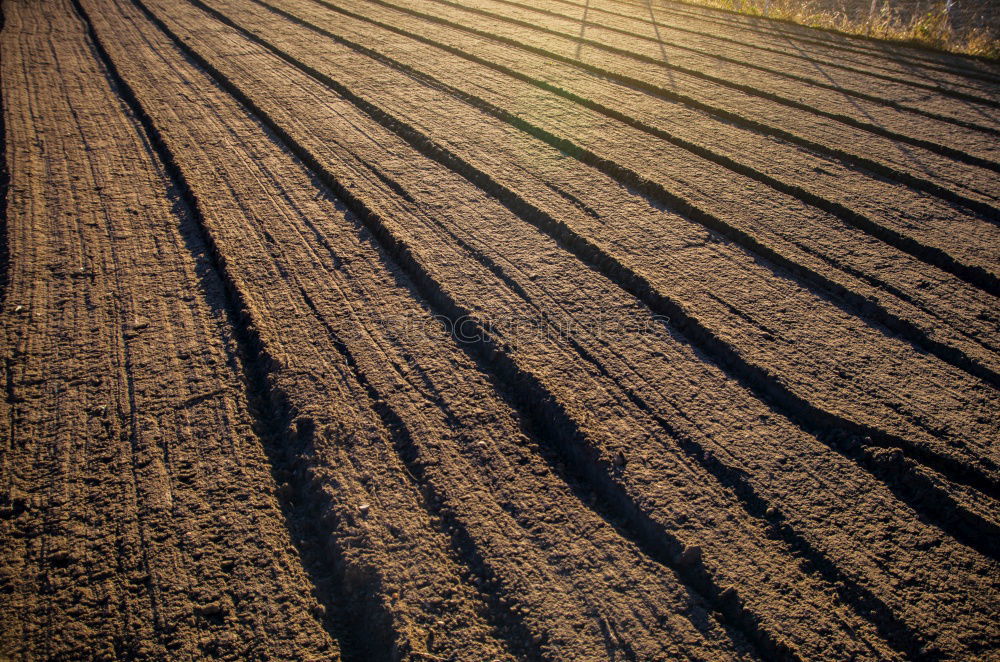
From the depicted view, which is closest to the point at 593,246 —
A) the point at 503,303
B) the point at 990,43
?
Answer: the point at 503,303

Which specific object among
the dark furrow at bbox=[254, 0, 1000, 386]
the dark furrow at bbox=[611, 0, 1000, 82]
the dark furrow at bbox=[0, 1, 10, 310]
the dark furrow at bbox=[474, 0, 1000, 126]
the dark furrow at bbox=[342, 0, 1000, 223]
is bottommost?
the dark furrow at bbox=[0, 1, 10, 310]

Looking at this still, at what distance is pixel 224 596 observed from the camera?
1646mm

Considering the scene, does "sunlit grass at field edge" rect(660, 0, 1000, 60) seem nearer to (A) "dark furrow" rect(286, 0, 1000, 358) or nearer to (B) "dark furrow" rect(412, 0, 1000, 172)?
(B) "dark furrow" rect(412, 0, 1000, 172)

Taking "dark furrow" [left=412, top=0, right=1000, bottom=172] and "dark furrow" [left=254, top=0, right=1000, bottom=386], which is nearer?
"dark furrow" [left=254, top=0, right=1000, bottom=386]

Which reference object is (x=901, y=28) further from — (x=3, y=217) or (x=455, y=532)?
(x=3, y=217)

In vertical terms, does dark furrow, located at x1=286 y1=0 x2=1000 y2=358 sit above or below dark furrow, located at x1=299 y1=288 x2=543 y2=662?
above

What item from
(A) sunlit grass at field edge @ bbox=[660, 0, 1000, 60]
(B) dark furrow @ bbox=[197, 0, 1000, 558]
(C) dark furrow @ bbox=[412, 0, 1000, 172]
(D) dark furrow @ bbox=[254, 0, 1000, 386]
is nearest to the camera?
(B) dark furrow @ bbox=[197, 0, 1000, 558]

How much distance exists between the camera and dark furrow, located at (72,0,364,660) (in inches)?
65.0

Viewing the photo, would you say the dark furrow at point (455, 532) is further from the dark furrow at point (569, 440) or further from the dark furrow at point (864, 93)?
the dark furrow at point (864, 93)

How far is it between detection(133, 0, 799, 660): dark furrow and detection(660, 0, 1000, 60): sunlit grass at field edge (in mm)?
8727

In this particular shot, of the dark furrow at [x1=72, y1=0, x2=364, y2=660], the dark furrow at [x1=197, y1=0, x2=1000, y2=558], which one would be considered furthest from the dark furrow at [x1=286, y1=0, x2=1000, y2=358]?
the dark furrow at [x1=72, y1=0, x2=364, y2=660]

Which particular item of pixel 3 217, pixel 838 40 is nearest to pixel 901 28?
pixel 838 40

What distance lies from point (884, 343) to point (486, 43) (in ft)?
19.1

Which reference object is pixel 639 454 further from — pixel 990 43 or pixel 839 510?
pixel 990 43
